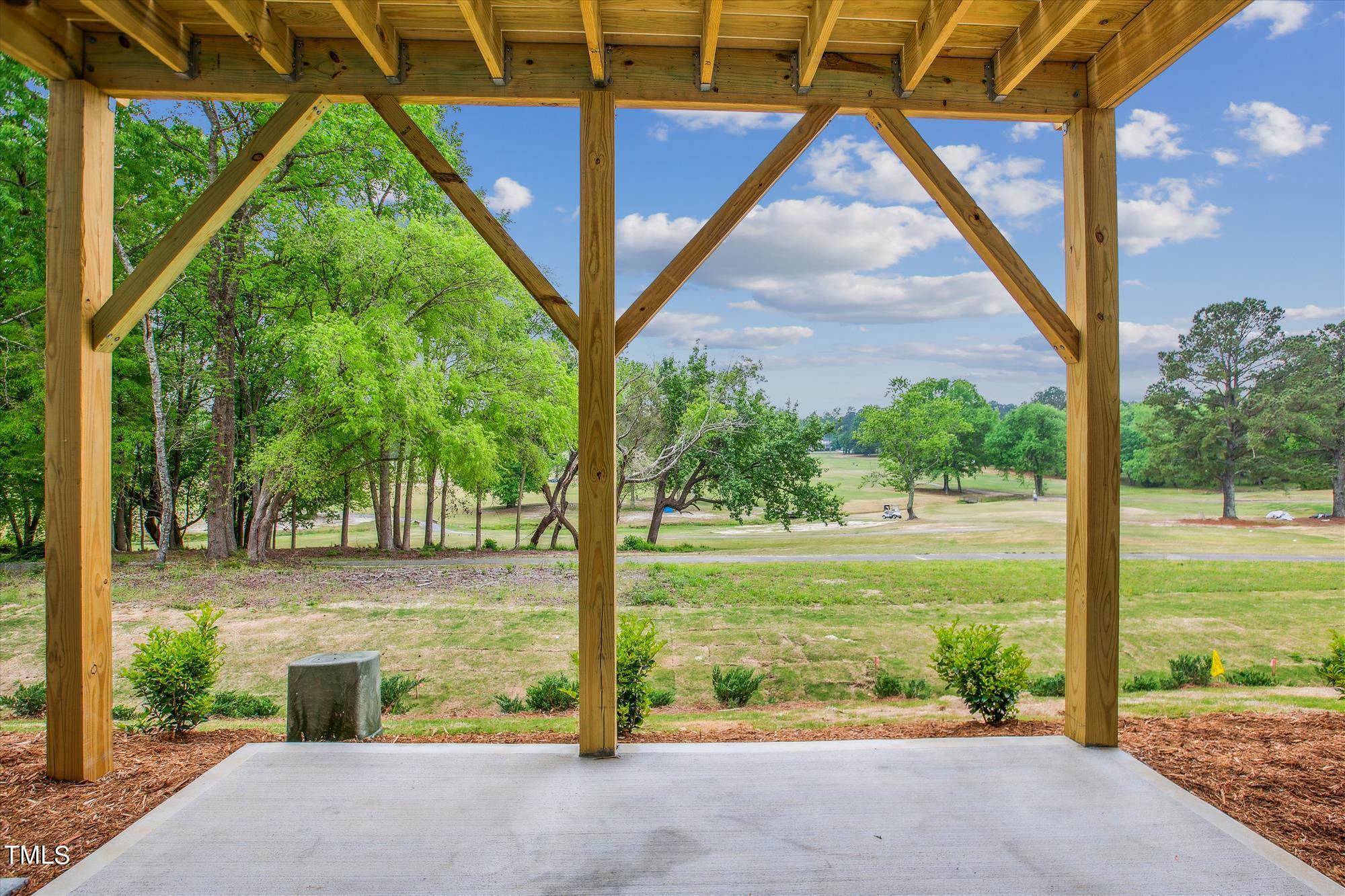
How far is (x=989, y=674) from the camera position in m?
2.92

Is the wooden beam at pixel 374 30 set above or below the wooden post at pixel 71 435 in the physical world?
above

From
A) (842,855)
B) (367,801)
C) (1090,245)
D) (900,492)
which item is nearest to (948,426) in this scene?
(900,492)

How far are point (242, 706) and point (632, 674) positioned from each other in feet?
10.5

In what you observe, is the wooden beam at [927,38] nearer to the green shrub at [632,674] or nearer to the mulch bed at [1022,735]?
the green shrub at [632,674]

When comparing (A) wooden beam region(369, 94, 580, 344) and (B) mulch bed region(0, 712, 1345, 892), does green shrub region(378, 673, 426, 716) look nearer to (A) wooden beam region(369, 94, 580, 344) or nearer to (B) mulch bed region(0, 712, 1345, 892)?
(B) mulch bed region(0, 712, 1345, 892)

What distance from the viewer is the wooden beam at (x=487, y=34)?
194cm

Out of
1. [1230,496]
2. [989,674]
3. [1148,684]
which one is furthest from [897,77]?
[1230,496]

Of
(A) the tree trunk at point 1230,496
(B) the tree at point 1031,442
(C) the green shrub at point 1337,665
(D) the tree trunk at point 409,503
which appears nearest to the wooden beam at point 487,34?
(C) the green shrub at point 1337,665

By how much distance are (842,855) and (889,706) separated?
9.42ft

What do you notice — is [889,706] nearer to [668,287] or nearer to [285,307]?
[668,287]

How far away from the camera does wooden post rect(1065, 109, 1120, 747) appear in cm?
247

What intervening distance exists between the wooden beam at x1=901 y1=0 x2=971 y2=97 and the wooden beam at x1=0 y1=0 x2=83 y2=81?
2.93m

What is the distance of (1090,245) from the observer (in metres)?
2.47

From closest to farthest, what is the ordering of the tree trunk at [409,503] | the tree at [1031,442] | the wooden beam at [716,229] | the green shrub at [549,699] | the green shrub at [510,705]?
the wooden beam at [716,229] → the green shrub at [549,699] → the green shrub at [510,705] → the tree at [1031,442] → the tree trunk at [409,503]
